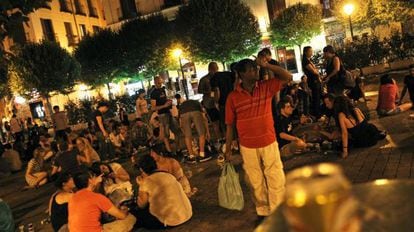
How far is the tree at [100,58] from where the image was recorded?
36188 mm

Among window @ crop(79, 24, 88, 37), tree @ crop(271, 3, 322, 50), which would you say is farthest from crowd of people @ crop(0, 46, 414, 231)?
window @ crop(79, 24, 88, 37)

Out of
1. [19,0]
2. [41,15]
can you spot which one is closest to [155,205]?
[19,0]

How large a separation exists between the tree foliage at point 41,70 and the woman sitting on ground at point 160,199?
88.7ft

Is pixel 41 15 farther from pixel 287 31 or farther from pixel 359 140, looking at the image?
pixel 359 140

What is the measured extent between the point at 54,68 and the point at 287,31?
16237 mm

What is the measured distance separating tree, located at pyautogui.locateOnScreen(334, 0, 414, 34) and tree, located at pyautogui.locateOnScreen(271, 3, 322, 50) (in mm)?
1735

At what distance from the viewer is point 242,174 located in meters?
7.59

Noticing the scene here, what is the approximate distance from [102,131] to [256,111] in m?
8.17

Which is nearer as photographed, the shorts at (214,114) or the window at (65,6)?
the shorts at (214,114)

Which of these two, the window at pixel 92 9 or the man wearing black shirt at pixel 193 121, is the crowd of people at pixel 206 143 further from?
the window at pixel 92 9

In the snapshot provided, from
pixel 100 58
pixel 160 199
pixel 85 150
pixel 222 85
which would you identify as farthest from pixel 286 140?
pixel 100 58

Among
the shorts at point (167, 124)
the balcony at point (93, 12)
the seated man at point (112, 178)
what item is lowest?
the seated man at point (112, 178)

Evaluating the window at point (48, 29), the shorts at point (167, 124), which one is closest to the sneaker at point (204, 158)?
the shorts at point (167, 124)

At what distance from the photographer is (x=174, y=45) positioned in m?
35.2
